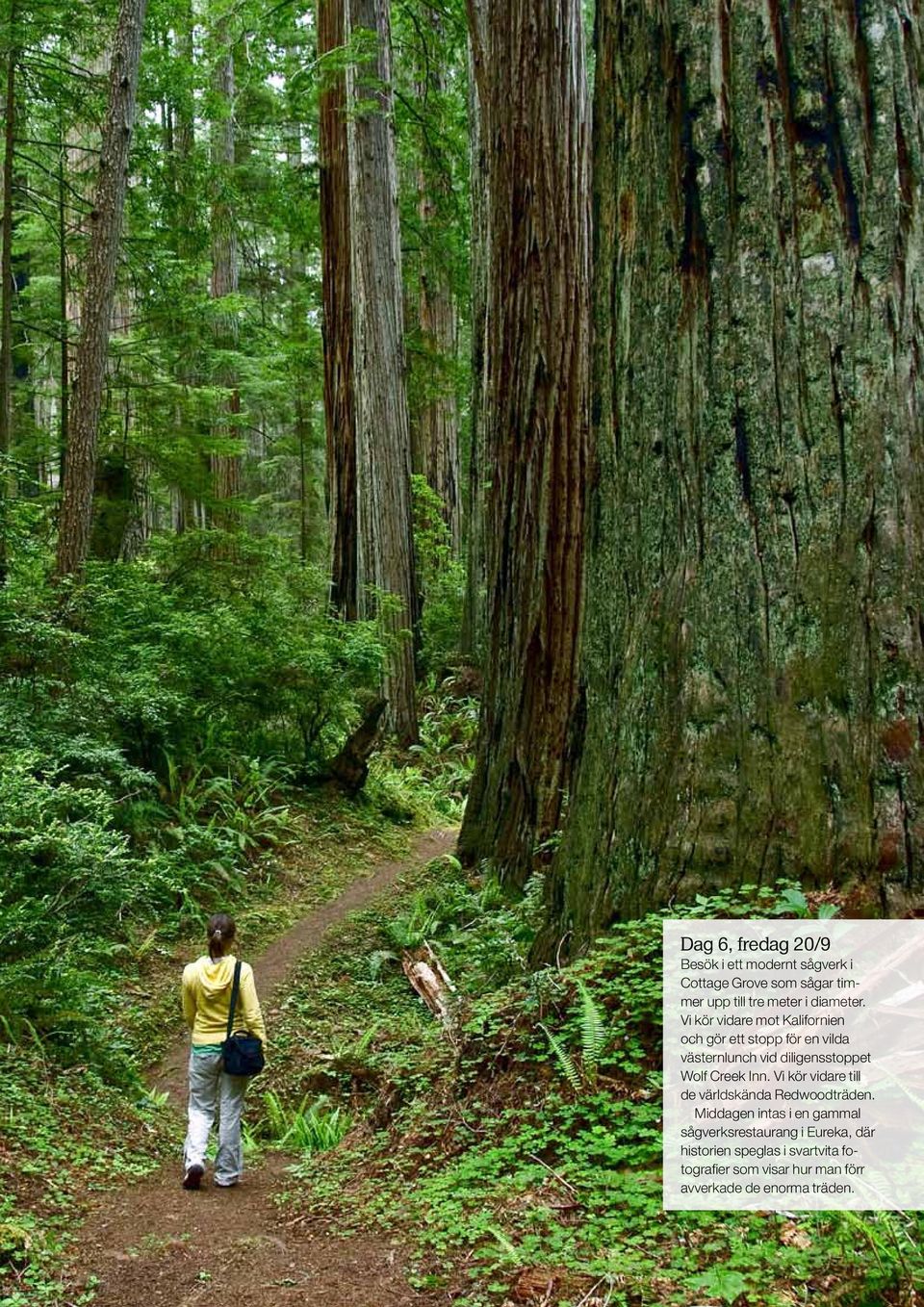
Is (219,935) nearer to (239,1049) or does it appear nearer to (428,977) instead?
(239,1049)

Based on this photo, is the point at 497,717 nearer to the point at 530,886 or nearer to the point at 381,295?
the point at 530,886

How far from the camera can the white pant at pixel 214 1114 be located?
484 centimetres

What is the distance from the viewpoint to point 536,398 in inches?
297

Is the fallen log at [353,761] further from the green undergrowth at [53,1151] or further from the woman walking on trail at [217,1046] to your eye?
the woman walking on trail at [217,1046]

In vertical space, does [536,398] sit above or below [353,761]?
above

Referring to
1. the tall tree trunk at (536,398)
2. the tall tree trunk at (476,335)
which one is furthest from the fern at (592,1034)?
the tall tree trunk at (476,335)

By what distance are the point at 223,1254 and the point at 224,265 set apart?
2032cm

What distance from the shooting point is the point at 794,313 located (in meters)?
3.49

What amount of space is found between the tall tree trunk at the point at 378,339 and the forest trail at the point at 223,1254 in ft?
28.1

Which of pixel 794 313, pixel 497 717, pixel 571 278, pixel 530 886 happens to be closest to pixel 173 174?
pixel 571 278

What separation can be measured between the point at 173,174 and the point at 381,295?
9.12 ft

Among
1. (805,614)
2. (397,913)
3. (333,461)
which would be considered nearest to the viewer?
(805,614)

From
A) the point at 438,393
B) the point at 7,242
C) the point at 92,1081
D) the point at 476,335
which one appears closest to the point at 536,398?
the point at 476,335

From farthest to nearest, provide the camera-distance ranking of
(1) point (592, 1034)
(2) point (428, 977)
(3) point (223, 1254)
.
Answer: (2) point (428, 977), (3) point (223, 1254), (1) point (592, 1034)
